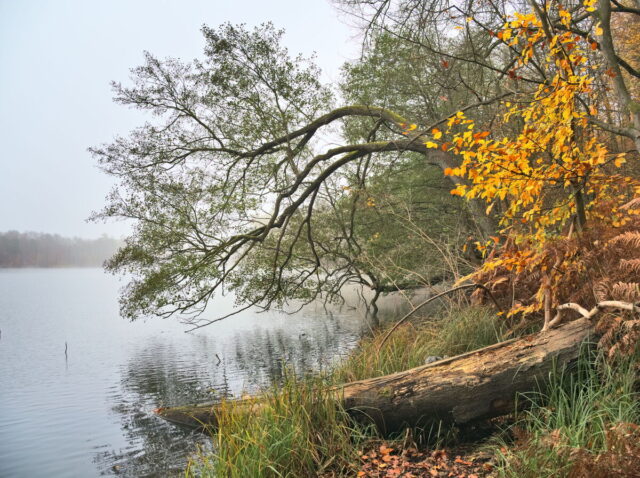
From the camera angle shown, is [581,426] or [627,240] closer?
[581,426]

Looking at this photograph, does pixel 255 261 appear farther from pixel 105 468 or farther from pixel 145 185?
pixel 105 468

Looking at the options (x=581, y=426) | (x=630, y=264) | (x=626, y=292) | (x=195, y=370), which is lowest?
(x=195, y=370)

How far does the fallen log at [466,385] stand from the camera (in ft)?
13.5

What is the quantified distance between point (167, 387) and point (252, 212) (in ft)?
15.9

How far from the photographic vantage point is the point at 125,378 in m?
12.8

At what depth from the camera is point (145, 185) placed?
1163 centimetres

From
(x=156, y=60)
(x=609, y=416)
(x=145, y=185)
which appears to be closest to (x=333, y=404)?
(x=609, y=416)

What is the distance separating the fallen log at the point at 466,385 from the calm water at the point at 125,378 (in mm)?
2702

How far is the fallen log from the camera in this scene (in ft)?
13.5

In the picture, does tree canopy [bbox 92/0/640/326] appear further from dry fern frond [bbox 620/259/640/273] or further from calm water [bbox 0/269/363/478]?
dry fern frond [bbox 620/259/640/273]

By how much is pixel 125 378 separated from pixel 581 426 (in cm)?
1199

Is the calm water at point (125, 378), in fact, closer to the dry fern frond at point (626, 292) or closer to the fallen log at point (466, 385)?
the fallen log at point (466, 385)

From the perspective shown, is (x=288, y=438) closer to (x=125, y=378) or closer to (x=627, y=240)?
(x=627, y=240)

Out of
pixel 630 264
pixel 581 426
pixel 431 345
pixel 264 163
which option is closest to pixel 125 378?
pixel 264 163
